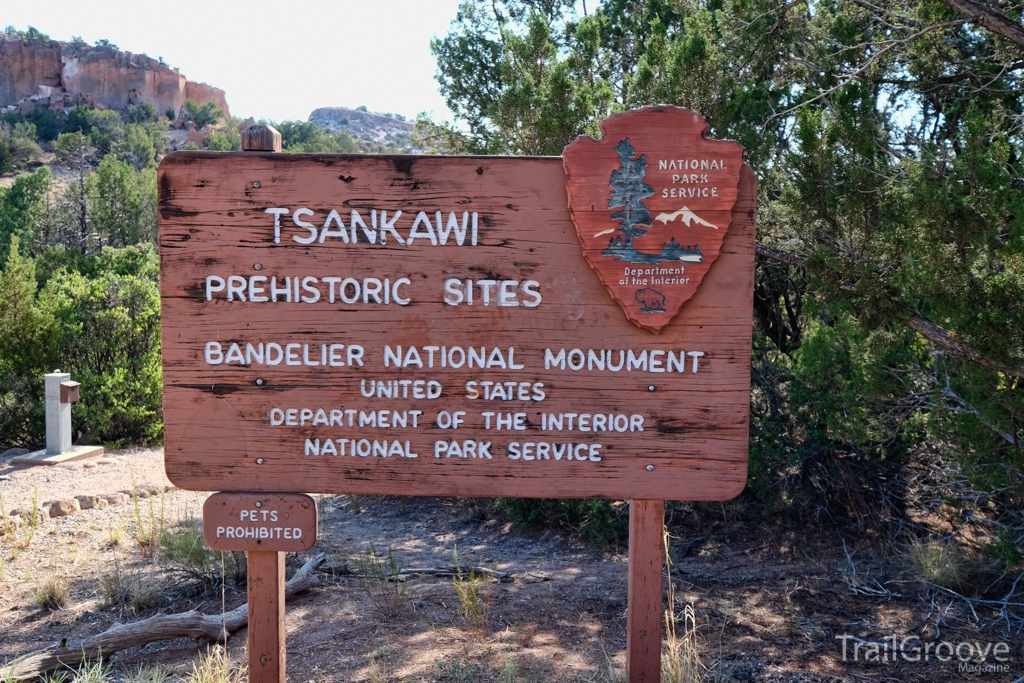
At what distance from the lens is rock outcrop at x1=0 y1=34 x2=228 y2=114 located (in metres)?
94.4

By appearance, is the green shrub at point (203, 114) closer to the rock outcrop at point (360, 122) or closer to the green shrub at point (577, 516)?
the rock outcrop at point (360, 122)

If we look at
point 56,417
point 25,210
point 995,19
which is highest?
point 25,210

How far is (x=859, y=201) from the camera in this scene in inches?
171

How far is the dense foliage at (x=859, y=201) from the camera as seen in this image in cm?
354

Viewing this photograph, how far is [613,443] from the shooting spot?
262 centimetres

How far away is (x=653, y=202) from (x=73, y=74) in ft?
360

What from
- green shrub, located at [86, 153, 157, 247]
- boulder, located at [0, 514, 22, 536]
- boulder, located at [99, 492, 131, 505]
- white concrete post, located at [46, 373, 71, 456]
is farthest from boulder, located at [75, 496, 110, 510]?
green shrub, located at [86, 153, 157, 247]

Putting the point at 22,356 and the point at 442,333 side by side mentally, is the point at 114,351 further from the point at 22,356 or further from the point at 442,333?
the point at 442,333

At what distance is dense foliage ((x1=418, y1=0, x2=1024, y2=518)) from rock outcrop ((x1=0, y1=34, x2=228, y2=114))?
328 feet

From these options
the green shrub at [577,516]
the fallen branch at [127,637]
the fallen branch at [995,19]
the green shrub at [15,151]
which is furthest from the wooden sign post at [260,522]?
the green shrub at [15,151]

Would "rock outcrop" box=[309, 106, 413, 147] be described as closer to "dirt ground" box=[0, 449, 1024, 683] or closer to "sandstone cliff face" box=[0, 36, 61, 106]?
"sandstone cliff face" box=[0, 36, 61, 106]

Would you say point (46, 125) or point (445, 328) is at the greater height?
point (46, 125)

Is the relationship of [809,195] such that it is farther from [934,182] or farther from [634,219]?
[634,219]

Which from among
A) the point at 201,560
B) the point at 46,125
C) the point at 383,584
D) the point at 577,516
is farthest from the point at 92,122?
the point at 383,584
